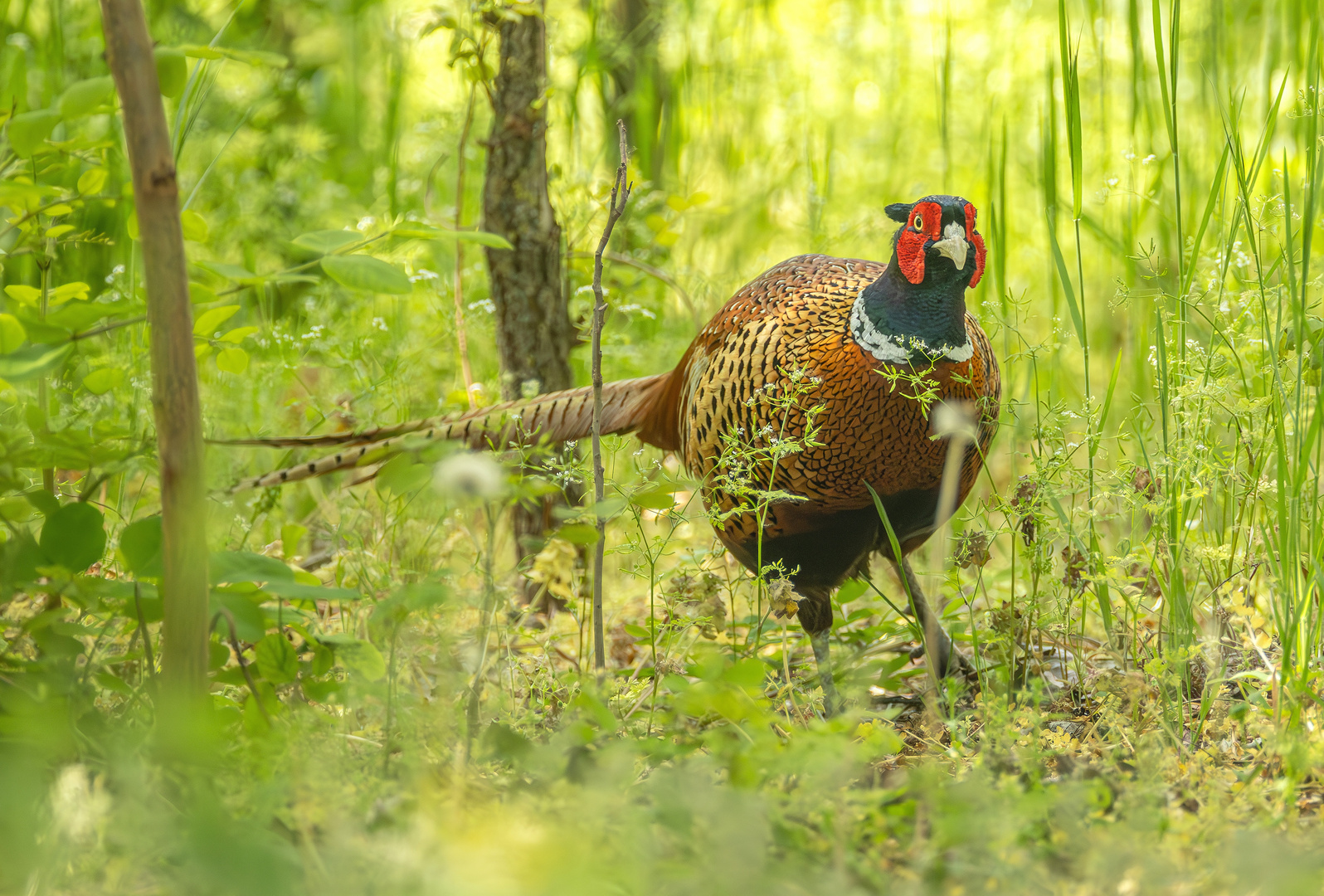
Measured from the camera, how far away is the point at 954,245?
2.37 metres

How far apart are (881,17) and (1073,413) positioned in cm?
450

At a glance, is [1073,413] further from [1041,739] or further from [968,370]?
[1041,739]

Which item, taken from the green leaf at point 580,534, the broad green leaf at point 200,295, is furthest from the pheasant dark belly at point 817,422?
the broad green leaf at point 200,295

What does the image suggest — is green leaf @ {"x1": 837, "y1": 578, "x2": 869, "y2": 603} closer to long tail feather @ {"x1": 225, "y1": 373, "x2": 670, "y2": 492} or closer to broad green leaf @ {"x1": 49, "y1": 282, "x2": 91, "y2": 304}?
long tail feather @ {"x1": 225, "y1": 373, "x2": 670, "y2": 492}

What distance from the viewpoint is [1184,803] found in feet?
6.12

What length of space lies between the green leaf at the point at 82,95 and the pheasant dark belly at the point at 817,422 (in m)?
1.33

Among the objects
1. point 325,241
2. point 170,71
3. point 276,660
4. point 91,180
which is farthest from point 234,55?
point 276,660

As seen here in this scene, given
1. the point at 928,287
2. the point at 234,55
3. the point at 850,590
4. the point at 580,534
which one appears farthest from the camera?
the point at 850,590

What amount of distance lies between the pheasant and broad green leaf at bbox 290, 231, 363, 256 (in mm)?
562

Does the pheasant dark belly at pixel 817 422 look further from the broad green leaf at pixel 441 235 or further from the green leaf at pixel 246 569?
the green leaf at pixel 246 569

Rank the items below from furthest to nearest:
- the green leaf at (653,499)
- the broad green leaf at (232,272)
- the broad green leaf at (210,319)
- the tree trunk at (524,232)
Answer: the tree trunk at (524,232), the green leaf at (653,499), the broad green leaf at (210,319), the broad green leaf at (232,272)

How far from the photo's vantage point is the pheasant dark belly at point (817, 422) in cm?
240

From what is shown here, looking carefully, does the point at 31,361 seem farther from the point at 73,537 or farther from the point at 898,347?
the point at 898,347

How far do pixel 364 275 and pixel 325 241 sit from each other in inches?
5.7
